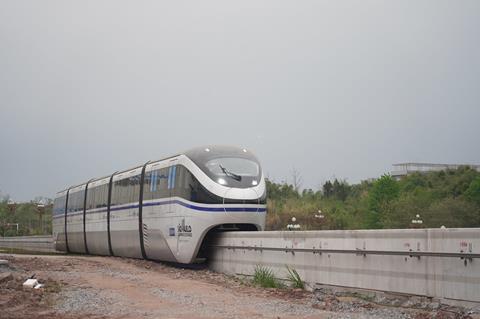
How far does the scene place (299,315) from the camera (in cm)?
1084

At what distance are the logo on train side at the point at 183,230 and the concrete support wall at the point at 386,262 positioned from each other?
3144mm

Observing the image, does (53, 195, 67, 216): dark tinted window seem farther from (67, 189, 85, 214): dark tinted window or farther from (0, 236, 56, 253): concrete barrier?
(0, 236, 56, 253): concrete barrier

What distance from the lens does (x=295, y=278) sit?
15906 millimetres

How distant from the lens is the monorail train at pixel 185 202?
20578 millimetres

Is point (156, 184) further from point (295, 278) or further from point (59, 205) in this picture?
point (59, 205)

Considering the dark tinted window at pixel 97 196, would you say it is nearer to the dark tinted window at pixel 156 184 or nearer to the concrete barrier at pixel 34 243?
the dark tinted window at pixel 156 184

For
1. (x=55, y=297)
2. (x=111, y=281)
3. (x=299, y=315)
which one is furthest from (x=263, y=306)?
(x=111, y=281)

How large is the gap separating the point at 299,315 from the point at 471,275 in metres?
2.96

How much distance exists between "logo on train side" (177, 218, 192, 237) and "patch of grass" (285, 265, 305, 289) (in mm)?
5408

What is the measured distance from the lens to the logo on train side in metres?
21.0

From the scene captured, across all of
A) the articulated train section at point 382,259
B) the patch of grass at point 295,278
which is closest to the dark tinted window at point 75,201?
the articulated train section at point 382,259

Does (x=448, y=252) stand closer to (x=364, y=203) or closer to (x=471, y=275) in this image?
(x=471, y=275)

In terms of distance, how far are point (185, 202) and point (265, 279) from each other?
538 centimetres

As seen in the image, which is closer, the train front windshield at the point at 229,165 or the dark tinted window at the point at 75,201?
the train front windshield at the point at 229,165
